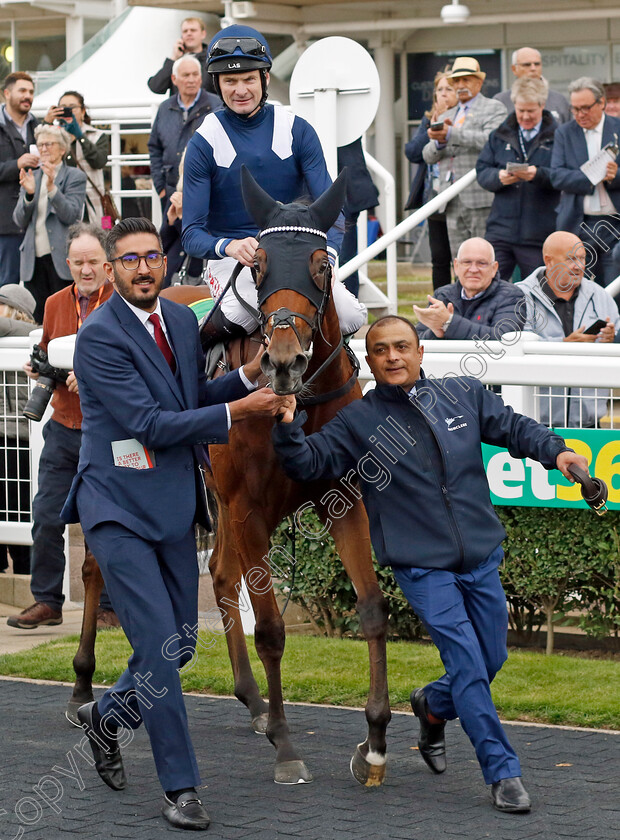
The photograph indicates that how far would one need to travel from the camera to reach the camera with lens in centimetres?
780

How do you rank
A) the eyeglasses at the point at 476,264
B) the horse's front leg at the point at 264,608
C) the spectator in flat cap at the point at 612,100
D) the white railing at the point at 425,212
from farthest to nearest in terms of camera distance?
the spectator in flat cap at the point at 612,100
the white railing at the point at 425,212
the eyeglasses at the point at 476,264
the horse's front leg at the point at 264,608

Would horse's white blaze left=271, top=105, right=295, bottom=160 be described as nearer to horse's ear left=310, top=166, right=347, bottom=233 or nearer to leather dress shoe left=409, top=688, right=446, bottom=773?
horse's ear left=310, top=166, right=347, bottom=233

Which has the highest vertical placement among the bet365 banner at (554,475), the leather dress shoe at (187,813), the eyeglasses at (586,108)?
the eyeglasses at (586,108)

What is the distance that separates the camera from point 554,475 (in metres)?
7.16

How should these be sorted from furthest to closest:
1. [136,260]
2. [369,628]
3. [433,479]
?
[369,628], [433,479], [136,260]

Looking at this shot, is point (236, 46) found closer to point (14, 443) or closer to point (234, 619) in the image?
point (234, 619)

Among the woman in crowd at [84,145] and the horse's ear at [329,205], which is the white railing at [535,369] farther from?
the woman in crowd at [84,145]

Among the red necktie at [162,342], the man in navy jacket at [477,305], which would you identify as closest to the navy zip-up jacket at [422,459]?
the red necktie at [162,342]

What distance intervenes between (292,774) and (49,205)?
6.77 metres

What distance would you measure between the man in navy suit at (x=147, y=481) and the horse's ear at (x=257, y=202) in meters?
0.37

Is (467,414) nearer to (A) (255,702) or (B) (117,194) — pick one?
(A) (255,702)

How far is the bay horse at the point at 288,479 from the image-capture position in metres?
5.08

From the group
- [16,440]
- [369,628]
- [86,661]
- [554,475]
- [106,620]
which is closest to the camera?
[369,628]

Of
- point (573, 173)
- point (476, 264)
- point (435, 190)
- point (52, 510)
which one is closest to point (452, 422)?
point (476, 264)
